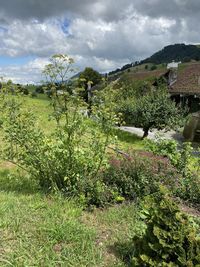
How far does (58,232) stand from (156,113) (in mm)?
12279

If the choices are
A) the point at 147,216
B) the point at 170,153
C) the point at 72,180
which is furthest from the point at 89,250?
the point at 170,153

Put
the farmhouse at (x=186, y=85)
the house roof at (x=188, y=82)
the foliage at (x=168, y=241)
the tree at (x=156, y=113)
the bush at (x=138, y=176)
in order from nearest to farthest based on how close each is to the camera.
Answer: the foliage at (x=168, y=241), the bush at (x=138, y=176), the tree at (x=156, y=113), the farmhouse at (x=186, y=85), the house roof at (x=188, y=82)

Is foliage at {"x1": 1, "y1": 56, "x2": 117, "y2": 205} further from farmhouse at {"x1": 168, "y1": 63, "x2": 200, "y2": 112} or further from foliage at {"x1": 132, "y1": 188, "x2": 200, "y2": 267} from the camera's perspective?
farmhouse at {"x1": 168, "y1": 63, "x2": 200, "y2": 112}

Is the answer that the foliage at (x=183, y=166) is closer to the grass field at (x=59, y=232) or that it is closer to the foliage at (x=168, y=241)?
the grass field at (x=59, y=232)

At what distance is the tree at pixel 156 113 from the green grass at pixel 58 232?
10918mm

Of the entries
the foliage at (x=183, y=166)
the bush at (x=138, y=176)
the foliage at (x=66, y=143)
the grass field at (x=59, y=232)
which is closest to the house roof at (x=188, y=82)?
the foliage at (x=183, y=166)

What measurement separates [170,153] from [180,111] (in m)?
10.4

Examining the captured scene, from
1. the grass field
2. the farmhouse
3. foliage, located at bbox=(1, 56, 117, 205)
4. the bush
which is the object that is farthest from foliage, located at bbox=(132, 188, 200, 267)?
the farmhouse

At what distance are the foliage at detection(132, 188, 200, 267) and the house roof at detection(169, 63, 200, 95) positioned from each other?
2688 centimetres

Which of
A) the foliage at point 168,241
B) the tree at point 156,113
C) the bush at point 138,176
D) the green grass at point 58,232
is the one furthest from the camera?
the tree at point 156,113

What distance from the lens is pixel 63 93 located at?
5473mm

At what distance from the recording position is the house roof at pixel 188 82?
96.8 feet

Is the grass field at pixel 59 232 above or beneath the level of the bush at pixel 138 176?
beneath

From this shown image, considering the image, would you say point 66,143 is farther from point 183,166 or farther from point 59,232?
point 183,166
